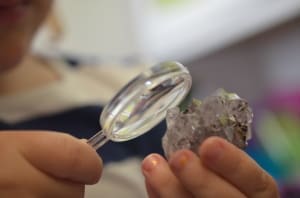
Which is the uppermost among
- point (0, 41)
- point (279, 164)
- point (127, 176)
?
point (0, 41)

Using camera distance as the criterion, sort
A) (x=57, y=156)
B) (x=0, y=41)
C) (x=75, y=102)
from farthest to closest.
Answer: (x=75, y=102)
(x=0, y=41)
(x=57, y=156)

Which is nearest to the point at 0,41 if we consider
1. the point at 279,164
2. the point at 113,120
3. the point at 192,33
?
the point at 113,120

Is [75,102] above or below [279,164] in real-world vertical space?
above

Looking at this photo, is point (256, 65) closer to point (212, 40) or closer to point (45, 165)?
point (212, 40)

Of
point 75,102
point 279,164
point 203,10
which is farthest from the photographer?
point 203,10

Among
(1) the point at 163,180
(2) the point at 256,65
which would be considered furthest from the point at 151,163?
(2) the point at 256,65

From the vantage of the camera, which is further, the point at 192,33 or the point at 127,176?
the point at 192,33

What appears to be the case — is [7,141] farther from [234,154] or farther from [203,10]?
[203,10]
